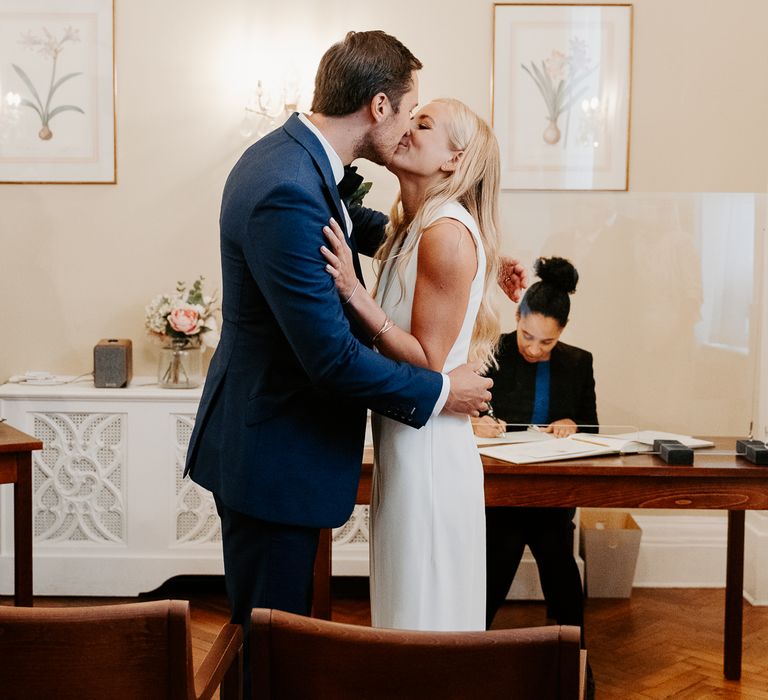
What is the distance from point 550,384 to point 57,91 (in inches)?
92.4

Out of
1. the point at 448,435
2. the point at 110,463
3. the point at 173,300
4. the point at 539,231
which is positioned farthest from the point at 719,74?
the point at 110,463

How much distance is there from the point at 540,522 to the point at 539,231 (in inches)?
36.0

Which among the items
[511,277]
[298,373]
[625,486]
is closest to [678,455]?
[625,486]

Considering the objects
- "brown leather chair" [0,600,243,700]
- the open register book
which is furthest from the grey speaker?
"brown leather chair" [0,600,243,700]

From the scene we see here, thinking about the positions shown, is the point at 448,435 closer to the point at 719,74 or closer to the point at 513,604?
the point at 513,604

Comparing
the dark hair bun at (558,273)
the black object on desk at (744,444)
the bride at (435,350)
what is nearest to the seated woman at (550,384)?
the dark hair bun at (558,273)

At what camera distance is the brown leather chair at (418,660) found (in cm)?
110

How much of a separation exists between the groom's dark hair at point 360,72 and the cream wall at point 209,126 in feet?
6.79

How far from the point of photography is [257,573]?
1.75 m

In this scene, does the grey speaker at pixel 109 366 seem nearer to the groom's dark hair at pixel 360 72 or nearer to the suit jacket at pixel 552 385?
the suit jacket at pixel 552 385

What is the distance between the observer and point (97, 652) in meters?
1.17

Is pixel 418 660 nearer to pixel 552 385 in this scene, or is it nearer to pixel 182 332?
pixel 552 385

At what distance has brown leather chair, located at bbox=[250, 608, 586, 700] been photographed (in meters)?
1.10

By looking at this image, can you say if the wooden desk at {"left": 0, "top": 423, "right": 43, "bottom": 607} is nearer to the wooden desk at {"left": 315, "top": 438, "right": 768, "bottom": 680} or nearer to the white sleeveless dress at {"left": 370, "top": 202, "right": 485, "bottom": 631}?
the wooden desk at {"left": 315, "top": 438, "right": 768, "bottom": 680}
